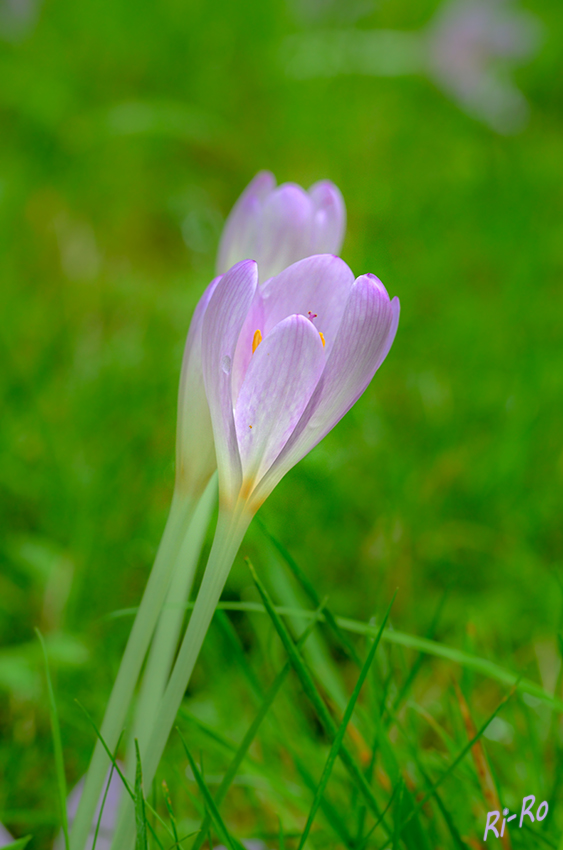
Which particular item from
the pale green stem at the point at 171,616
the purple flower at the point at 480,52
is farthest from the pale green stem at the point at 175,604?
the purple flower at the point at 480,52

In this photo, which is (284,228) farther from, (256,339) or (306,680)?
(306,680)

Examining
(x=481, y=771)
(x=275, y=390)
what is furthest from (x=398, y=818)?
(x=275, y=390)

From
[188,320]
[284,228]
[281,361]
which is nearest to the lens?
[281,361]

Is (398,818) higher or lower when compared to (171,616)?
lower

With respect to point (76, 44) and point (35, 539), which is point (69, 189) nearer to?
point (76, 44)

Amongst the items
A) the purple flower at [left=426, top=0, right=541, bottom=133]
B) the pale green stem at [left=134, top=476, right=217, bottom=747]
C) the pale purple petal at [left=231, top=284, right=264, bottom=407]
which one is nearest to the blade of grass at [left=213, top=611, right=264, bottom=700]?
the pale green stem at [left=134, top=476, right=217, bottom=747]

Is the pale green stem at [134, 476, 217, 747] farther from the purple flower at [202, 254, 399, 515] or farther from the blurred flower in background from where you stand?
the blurred flower in background
